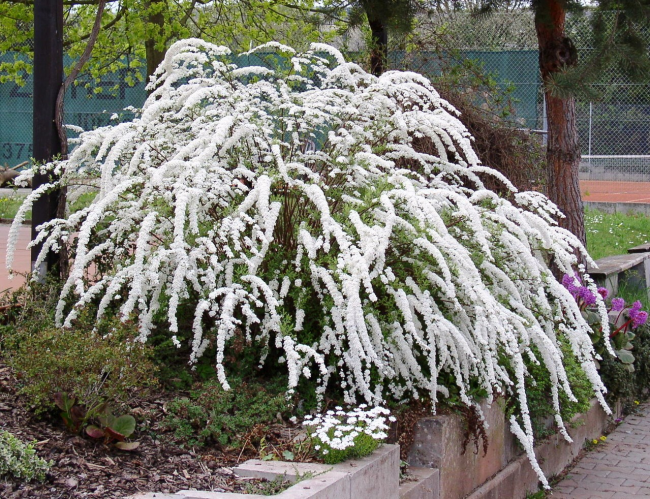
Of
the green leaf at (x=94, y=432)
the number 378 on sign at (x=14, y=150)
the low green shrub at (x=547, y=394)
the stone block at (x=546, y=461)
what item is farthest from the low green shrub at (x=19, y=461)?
the number 378 on sign at (x=14, y=150)

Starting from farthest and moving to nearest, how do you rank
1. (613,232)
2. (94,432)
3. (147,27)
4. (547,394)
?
(613,232)
(147,27)
(547,394)
(94,432)

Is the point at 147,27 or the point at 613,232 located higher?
the point at 147,27

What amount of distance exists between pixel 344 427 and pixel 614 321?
401 centimetres

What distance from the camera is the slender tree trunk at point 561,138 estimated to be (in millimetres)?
7090

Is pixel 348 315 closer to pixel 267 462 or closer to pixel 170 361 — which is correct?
pixel 267 462

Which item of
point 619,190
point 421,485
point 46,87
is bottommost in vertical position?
point 421,485

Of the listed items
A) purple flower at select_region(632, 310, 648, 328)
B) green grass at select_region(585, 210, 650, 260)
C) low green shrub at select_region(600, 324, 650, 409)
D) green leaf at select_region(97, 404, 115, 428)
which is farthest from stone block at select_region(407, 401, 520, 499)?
green grass at select_region(585, 210, 650, 260)

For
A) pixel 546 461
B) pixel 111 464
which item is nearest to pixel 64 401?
pixel 111 464

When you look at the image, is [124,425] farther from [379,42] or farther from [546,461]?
[379,42]

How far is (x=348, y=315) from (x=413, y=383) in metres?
0.70

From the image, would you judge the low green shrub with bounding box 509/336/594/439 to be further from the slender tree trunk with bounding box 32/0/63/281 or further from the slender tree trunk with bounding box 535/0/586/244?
the slender tree trunk with bounding box 32/0/63/281

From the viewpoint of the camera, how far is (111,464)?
126 inches

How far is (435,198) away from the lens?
15.8 ft

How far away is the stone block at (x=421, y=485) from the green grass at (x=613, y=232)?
23.0 feet
